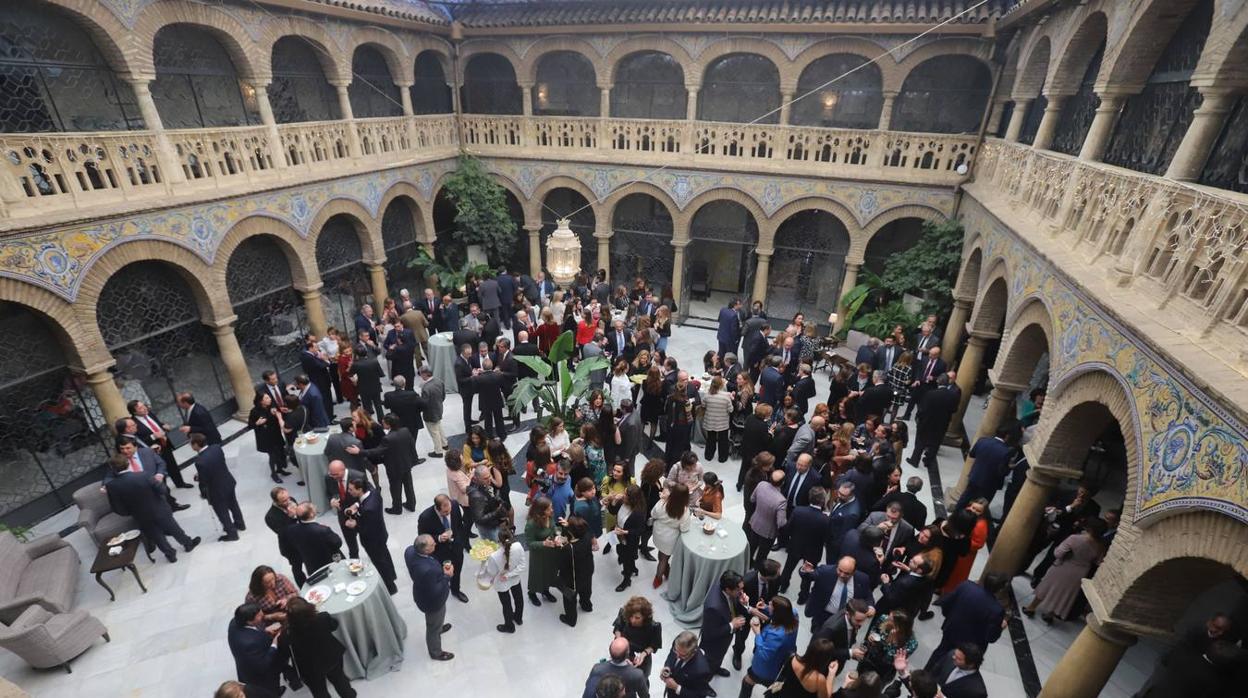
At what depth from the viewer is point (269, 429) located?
8.91m

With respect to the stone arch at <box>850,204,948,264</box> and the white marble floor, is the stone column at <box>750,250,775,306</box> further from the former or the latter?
the white marble floor

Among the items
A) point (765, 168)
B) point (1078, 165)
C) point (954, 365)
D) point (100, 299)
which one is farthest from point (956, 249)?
point (100, 299)

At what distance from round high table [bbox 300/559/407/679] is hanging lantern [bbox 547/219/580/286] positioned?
5.67 metres

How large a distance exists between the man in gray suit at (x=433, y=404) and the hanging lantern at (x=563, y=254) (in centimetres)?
275

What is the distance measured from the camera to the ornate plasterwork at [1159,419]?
3.72 metres

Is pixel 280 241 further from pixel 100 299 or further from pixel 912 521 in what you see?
pixel 912 521

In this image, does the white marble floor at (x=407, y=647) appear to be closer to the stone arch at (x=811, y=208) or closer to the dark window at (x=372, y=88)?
the stone arch at (x=811, y=208)

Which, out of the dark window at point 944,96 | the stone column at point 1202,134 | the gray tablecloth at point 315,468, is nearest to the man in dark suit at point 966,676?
the stone column at point 1202,134

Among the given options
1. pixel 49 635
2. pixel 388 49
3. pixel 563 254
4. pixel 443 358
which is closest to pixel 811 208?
pixel 563 254

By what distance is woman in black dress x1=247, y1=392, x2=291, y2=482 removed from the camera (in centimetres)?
873

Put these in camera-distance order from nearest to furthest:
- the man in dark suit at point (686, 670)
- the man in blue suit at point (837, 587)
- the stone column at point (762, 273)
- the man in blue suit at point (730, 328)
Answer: the man in dark suit at point (686, 670) → the man in blue suit at point (837, 587) → the man in blue suit at point (730, 328) → the stone column at point (762, 273)

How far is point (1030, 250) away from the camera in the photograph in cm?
758

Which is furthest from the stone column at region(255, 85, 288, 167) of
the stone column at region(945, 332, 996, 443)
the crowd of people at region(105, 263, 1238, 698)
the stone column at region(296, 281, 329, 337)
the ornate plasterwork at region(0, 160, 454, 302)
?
the stone column at region(945, 332, 996, 443)

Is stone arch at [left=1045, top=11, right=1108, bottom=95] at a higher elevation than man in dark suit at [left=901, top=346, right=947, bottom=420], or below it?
higher
